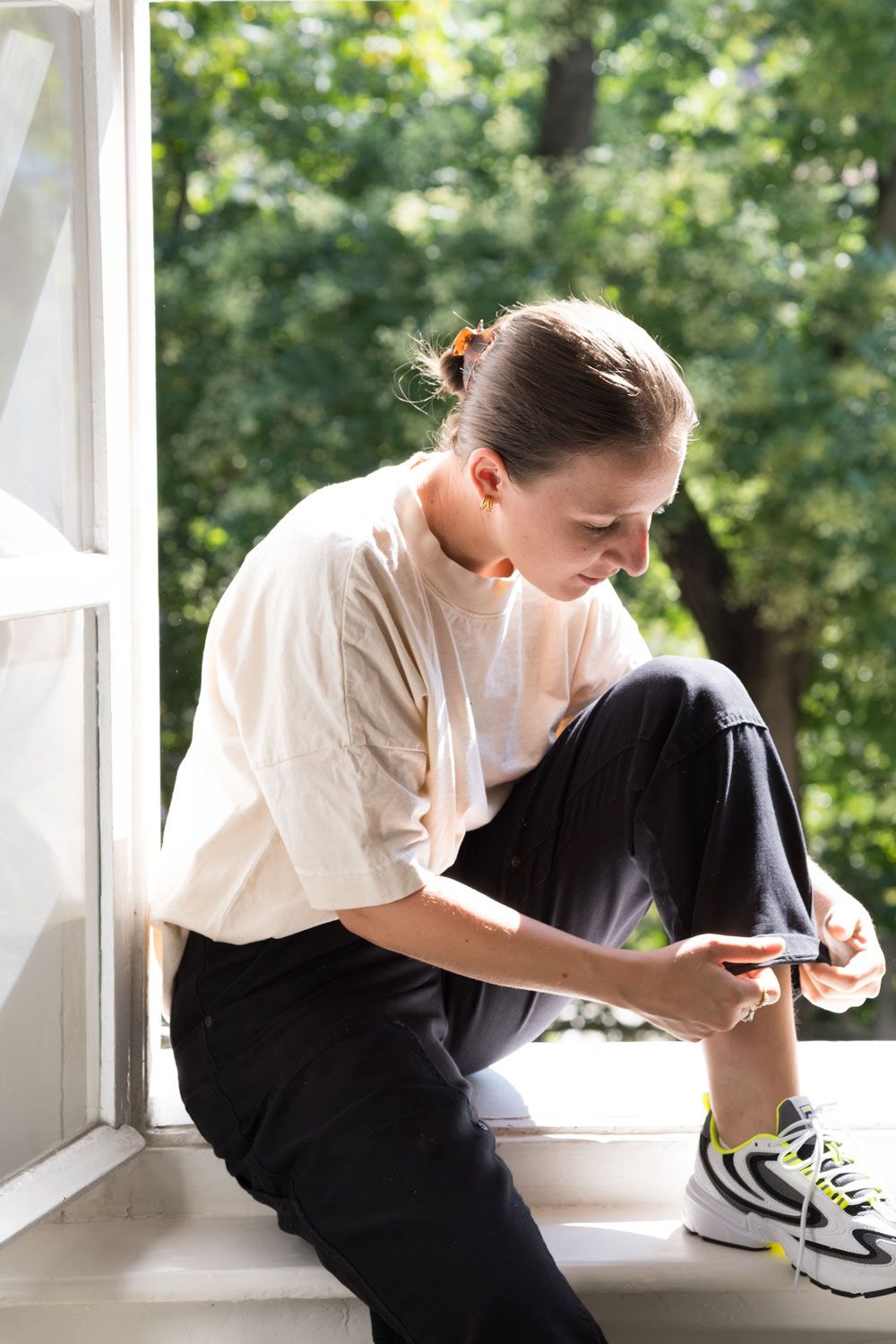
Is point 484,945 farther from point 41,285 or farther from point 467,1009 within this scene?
point 41,285

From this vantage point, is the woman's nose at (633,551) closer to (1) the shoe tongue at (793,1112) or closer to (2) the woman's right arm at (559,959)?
(2) the woman's right arm at (559,959)

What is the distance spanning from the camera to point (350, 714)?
3.33 feet

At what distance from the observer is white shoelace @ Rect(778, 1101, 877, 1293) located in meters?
1.08

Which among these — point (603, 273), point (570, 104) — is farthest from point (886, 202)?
point (603, 273)

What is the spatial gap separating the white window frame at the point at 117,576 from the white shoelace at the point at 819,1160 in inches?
23.1

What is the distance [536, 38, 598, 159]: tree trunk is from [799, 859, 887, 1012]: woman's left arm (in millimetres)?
3505

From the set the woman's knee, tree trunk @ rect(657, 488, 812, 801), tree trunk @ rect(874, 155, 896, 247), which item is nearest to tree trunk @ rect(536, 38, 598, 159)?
tree trunk @ rect(874, 155, 896, 247)

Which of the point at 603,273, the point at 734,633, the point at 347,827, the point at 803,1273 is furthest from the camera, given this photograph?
the point at 734,633

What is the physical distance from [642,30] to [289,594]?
382 centimetres

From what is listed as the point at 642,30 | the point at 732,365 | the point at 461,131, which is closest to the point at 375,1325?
the point at 732,365

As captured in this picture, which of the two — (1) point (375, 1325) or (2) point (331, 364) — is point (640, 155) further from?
(1) point (375, 1325)

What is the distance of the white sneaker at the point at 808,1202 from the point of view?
1059mm

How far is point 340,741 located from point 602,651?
14.7 inches

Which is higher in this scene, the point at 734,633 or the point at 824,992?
the point at 824,992
